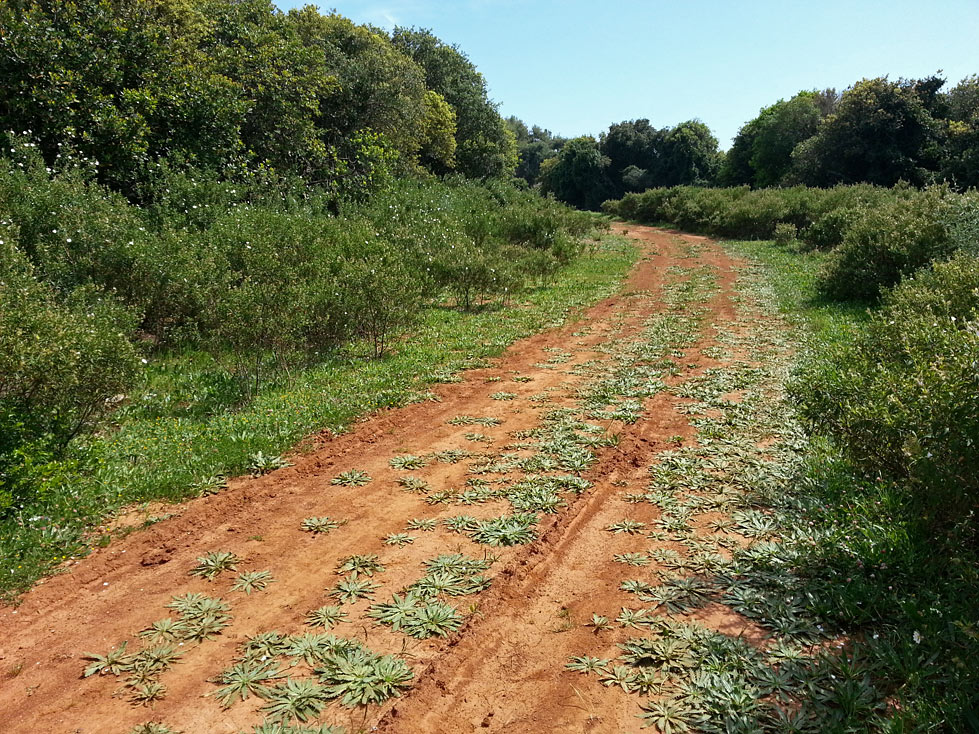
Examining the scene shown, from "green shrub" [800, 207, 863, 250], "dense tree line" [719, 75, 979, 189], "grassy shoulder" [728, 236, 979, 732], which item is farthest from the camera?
"dense tree line" [719, 75, 979, 189]

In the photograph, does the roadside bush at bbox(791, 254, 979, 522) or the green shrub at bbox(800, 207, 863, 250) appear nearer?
the roadside bush at bbox(791, 254, 979, 522)

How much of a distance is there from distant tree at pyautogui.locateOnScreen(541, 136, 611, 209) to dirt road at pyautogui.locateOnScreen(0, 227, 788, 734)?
58267mm

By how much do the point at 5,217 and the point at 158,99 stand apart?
6.44m

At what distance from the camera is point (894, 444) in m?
4.24

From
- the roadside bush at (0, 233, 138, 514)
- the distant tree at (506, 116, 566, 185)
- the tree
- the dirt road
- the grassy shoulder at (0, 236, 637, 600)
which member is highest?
the distant tree at (506, 116, 566, 185)

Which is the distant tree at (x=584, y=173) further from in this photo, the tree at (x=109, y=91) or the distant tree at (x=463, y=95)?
the tree at (x=109, y=91)

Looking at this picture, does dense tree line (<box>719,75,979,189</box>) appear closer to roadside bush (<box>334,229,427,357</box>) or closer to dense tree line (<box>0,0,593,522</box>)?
dense tree line (<box>0,0,593,522</box>)

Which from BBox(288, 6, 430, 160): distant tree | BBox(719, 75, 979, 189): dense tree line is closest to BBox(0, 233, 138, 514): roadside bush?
BBox(288, 6, 430, 160): distant tree

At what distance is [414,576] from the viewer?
13.5 ft

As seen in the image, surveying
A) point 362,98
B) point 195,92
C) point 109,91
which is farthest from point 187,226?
point 362,98

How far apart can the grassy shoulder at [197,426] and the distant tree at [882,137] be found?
3231 cm

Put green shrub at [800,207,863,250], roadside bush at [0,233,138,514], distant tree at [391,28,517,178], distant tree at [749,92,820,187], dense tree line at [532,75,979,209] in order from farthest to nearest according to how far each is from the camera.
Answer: distant tree at [749,92,820,187], distant tree at [391,28,517,178], dense tree line at [532,75,979,209], green shrub at [800,207,863,250], roadside bush at [0,233,138,514]

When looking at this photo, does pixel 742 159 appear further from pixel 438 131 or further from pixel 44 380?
pixel 44 380

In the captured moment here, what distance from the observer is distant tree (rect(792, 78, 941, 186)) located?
32531 mm
